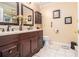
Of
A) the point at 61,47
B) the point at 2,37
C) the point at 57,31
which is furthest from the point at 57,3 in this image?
the point at 2,37

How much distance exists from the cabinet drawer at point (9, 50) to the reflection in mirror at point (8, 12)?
0.50 meters

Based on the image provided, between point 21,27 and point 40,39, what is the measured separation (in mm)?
590

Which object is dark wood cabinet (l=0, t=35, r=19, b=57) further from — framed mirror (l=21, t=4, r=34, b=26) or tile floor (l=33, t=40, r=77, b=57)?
framed mirror (l=21, t=4, r=34, b=26)

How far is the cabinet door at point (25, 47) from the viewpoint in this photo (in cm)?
182

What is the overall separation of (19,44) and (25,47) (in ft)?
0.84

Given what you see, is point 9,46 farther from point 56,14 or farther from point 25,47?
point 56,14

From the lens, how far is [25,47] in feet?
6.42

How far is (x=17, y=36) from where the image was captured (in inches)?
65.6

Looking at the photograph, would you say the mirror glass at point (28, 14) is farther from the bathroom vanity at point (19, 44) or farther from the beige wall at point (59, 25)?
the beige wall at point (59, 25)

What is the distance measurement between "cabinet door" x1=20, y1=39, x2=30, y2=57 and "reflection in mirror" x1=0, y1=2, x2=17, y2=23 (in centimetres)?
48

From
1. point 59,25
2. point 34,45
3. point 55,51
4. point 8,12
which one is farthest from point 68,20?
point 8,12

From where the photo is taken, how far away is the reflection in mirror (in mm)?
1710

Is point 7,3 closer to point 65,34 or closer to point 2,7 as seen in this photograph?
point 2,7

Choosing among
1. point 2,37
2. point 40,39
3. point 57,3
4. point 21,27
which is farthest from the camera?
point 40,39
